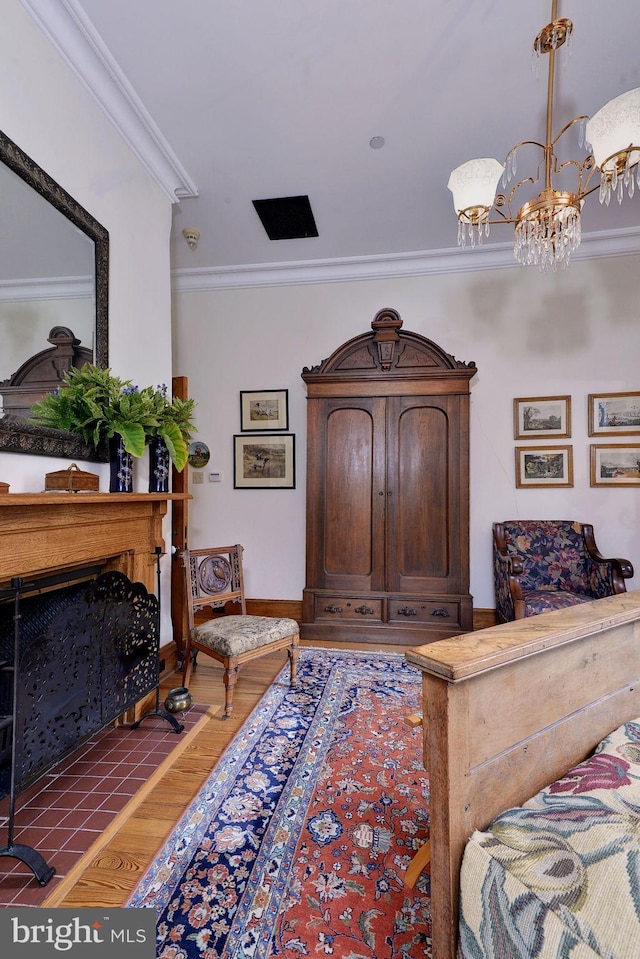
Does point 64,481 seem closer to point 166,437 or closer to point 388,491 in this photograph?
point 166,437

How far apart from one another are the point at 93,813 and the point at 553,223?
3.21 metres

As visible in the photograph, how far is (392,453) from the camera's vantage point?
3.51 m

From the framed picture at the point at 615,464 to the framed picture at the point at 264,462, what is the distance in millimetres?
2650

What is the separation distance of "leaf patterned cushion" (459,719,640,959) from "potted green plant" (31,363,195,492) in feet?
6.02

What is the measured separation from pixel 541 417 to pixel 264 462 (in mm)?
2539

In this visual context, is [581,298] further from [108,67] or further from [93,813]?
[93,813]

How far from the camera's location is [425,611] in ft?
11.3

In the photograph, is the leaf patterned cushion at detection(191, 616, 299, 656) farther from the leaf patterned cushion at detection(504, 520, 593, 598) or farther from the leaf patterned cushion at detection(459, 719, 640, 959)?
the leaf patterned cushion at detection(504, 520, 593, 598)

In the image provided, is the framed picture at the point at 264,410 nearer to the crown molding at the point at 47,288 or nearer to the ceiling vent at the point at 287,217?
the ceiling vent at the point at 287,217

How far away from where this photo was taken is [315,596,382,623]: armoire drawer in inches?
137

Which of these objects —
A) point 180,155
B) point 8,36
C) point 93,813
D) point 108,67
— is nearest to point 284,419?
point 180,155

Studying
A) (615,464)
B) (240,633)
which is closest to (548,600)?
(615,464)

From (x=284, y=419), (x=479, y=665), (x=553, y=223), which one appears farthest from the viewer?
(x=284, y=419)

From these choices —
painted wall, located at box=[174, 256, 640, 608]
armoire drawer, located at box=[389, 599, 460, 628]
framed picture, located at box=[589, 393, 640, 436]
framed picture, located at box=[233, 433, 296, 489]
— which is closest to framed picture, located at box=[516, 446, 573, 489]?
painted wall, located at box=[174, 256, 640, 608]
